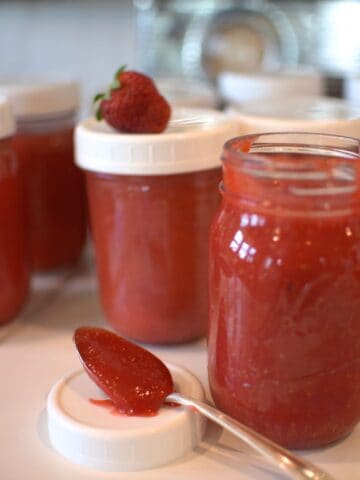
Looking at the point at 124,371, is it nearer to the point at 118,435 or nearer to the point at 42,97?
the point at 118,435

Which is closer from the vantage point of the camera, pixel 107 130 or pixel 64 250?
pixel 107 130

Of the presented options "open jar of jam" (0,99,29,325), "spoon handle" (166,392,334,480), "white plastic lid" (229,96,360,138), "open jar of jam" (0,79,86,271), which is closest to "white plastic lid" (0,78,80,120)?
"open jar of jam" (0,79,86,271)

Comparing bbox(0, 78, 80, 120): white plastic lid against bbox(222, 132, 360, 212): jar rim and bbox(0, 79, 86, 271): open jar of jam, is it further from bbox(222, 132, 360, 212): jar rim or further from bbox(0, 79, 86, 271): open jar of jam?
bbox(222, 132, 360, 212): jar rim

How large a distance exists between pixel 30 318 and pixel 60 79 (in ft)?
1.32

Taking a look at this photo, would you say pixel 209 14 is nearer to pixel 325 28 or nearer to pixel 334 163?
pixel 325 28

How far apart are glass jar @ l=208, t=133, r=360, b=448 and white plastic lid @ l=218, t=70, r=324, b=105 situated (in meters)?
0.53

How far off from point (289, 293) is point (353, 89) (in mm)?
654

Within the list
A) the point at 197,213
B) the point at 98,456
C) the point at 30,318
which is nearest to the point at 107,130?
the point at 197,213

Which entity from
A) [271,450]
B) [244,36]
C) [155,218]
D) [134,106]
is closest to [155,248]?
[155,218]

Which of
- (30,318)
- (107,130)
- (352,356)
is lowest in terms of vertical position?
(30,318)

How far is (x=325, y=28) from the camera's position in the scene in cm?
151

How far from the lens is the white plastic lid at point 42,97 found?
94 centimetres

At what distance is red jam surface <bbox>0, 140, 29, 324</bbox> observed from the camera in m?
0.82

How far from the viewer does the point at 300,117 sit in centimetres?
85
